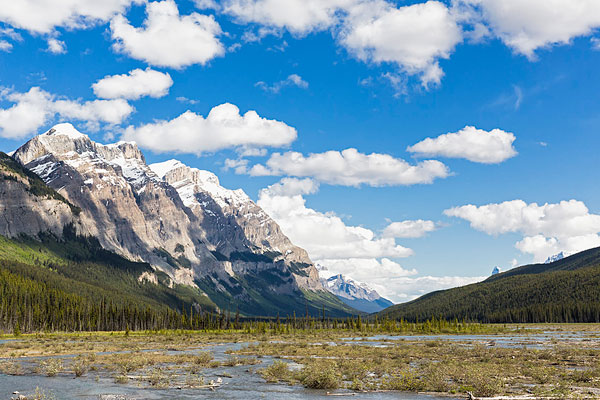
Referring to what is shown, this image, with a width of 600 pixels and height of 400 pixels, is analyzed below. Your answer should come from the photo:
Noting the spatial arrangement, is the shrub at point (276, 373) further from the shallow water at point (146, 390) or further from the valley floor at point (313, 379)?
the shallow water at point (146, 390)

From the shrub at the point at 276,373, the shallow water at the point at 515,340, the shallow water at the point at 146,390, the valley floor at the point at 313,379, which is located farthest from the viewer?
the shallow water at the point at 515,340

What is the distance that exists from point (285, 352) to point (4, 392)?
49.4m

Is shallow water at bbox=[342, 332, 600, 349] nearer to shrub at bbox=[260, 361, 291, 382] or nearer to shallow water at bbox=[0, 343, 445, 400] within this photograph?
shrub at bbox=[260, 361, 291, 382]

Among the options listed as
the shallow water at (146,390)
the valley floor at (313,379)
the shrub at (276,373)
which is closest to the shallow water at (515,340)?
the valley floor at (313,379)

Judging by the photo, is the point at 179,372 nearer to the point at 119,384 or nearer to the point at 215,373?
the point at 215,373

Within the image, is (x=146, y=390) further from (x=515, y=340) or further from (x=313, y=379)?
(x=515, y=340)

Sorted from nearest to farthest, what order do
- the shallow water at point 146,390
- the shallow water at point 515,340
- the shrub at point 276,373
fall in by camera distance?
1. the shallow water at point 146,390
2. the shrub at point 276,373
3. the shallow water at point 515,340

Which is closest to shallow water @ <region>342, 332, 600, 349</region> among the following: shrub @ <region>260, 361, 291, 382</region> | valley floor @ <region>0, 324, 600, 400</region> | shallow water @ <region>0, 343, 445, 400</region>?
valley floor @ <region>0, 324, 600, 400</region>

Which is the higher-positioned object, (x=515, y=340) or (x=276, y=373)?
(x=276, y=373)

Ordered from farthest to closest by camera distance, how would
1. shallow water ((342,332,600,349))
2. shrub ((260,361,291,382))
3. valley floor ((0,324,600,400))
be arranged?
1. shallow water ((342,332,600,349))
2. shrub ((260,361,291,382))
3. valley floor ((0,324,600,400))

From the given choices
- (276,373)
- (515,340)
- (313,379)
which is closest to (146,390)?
(313,379)

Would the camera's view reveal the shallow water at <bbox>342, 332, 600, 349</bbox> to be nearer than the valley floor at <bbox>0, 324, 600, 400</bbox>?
No

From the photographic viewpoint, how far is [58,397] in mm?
38812

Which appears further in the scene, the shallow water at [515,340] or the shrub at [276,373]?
the shallow water at [515,340]
